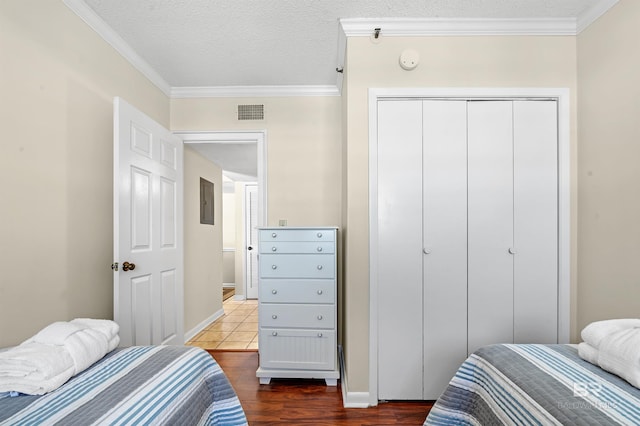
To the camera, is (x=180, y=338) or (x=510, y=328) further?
(x=180, y=338)

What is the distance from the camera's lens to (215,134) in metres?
2.98

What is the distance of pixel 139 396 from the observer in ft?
2.98

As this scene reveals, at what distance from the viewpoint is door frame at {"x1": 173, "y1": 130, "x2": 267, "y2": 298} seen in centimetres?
293

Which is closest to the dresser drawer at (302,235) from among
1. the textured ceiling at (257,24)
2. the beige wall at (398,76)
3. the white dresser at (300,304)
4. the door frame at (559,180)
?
the white dresser at (300,304)

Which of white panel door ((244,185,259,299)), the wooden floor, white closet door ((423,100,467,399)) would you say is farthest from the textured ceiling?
white panel door ((244,185,259,299))

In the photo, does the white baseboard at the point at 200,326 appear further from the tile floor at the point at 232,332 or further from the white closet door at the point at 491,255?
the white closet door at the point at 491,255

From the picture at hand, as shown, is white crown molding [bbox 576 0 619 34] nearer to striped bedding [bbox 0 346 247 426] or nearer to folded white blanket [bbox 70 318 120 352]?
striped bedding [bbox 0 346 247 426]

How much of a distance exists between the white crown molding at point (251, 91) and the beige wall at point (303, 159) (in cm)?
5

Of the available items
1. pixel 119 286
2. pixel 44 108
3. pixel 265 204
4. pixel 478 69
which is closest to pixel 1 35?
pixel 44 108

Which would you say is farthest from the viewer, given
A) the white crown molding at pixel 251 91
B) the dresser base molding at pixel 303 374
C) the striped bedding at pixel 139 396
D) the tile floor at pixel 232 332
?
the tile floor at pixel 232 332

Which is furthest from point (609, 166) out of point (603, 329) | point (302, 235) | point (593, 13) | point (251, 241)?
point (251, 241)

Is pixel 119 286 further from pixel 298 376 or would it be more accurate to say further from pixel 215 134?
pixel 215 134

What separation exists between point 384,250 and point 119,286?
1.74 m

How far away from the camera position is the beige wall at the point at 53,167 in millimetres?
1451
